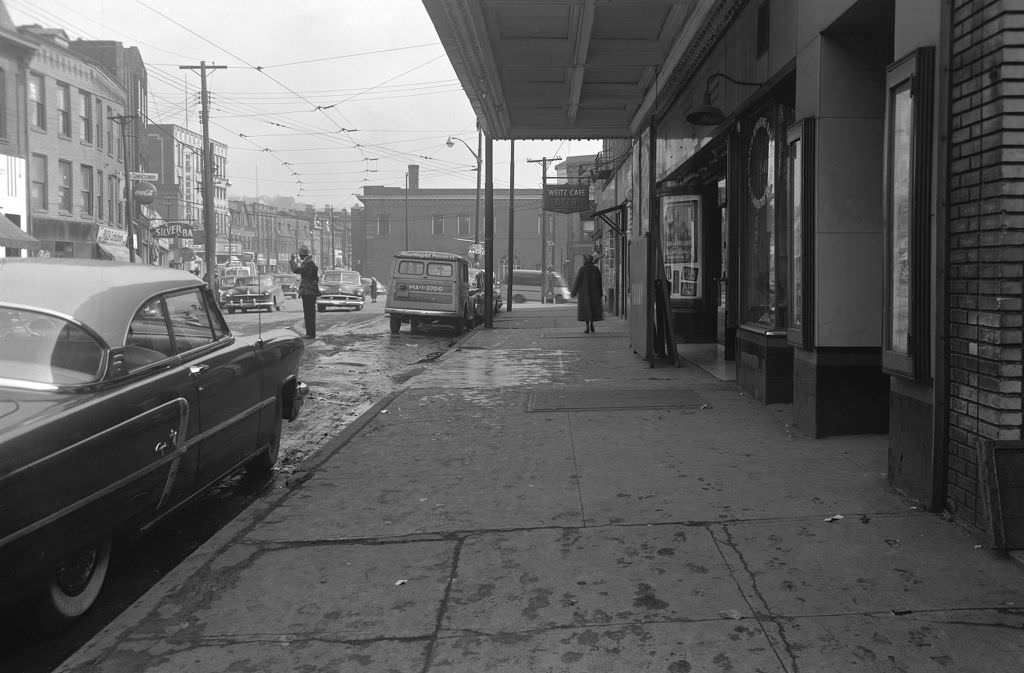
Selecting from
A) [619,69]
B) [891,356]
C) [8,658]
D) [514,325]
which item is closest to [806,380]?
[891,356]

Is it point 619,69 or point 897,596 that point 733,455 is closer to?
point 897,596

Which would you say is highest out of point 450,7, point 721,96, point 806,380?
point 450,7

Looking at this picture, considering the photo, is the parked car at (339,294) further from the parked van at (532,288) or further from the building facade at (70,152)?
the parked van at (532,288)

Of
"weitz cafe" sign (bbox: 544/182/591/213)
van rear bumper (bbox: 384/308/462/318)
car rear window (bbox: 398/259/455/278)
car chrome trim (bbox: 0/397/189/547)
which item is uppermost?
"weitz cafe" sign (bbox: 544/182/591/213)

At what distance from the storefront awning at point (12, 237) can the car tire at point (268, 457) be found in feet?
73.9

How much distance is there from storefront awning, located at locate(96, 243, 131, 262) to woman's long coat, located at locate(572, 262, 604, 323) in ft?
74.8

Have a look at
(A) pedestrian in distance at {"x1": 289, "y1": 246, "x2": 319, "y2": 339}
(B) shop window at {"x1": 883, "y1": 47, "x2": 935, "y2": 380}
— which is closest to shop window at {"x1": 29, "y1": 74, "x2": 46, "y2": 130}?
(A) pedestrian in distance at {"x1": 289, "y1": 246, "x2": 319, "y2": 339}

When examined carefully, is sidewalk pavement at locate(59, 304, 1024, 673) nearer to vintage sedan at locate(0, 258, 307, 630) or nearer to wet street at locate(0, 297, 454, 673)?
wet street at locate(0, 297, 454, 673)

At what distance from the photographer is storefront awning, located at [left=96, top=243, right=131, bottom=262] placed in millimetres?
36675

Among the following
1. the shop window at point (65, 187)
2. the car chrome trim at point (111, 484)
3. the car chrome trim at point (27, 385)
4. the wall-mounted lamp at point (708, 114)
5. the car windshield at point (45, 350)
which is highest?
the shop window at point (65, 187)

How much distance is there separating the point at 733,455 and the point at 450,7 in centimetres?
578

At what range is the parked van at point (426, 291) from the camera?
22.5 metres

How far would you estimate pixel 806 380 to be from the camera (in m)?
6.96

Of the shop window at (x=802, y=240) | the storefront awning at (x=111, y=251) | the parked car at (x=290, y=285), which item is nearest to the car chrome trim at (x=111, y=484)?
the shop window at (x=802, y=240)
